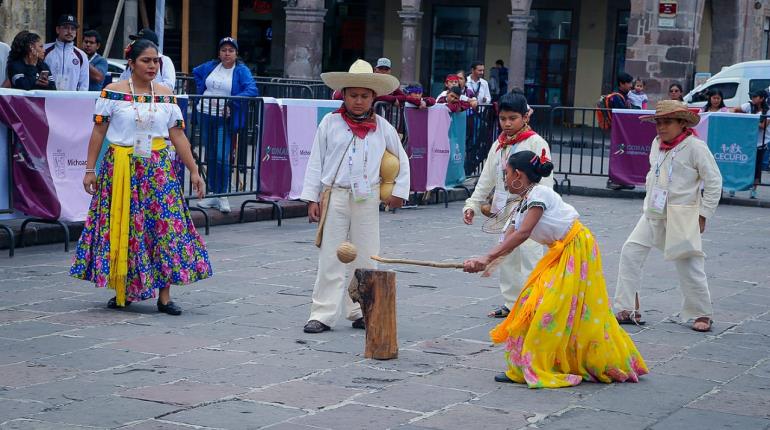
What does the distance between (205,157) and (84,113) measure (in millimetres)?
2298

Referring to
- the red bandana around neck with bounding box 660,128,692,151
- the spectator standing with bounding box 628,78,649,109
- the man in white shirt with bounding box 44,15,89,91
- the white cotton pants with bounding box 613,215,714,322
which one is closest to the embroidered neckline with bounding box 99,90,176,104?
the white cotton pants with bounding box 613,215,714,322

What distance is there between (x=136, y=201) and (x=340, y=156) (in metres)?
1.34

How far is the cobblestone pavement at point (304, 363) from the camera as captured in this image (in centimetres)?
579

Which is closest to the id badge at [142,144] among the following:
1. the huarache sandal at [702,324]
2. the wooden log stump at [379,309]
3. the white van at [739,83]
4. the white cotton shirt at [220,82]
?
the wooden log stump at [379,309]

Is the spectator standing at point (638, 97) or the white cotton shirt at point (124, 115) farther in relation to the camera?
the spectator standing at point (638, 97)

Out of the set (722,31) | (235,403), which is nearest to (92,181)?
(235,403)

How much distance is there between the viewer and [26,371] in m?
6.39

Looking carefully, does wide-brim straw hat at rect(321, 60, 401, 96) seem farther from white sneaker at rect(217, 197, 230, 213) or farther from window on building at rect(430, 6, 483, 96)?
window on building at rect(430, 6, 483, 96)

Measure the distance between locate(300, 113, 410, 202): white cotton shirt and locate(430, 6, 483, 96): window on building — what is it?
2729 cm

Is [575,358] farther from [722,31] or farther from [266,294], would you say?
[722,31]

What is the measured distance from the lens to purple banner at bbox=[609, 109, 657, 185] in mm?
17453

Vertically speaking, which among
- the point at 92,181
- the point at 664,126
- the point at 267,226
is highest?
the point at 664,126

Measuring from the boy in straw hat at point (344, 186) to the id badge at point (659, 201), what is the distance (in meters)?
1.85

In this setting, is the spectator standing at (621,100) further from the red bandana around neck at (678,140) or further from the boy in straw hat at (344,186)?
the boy in straw hat at (344,186)
